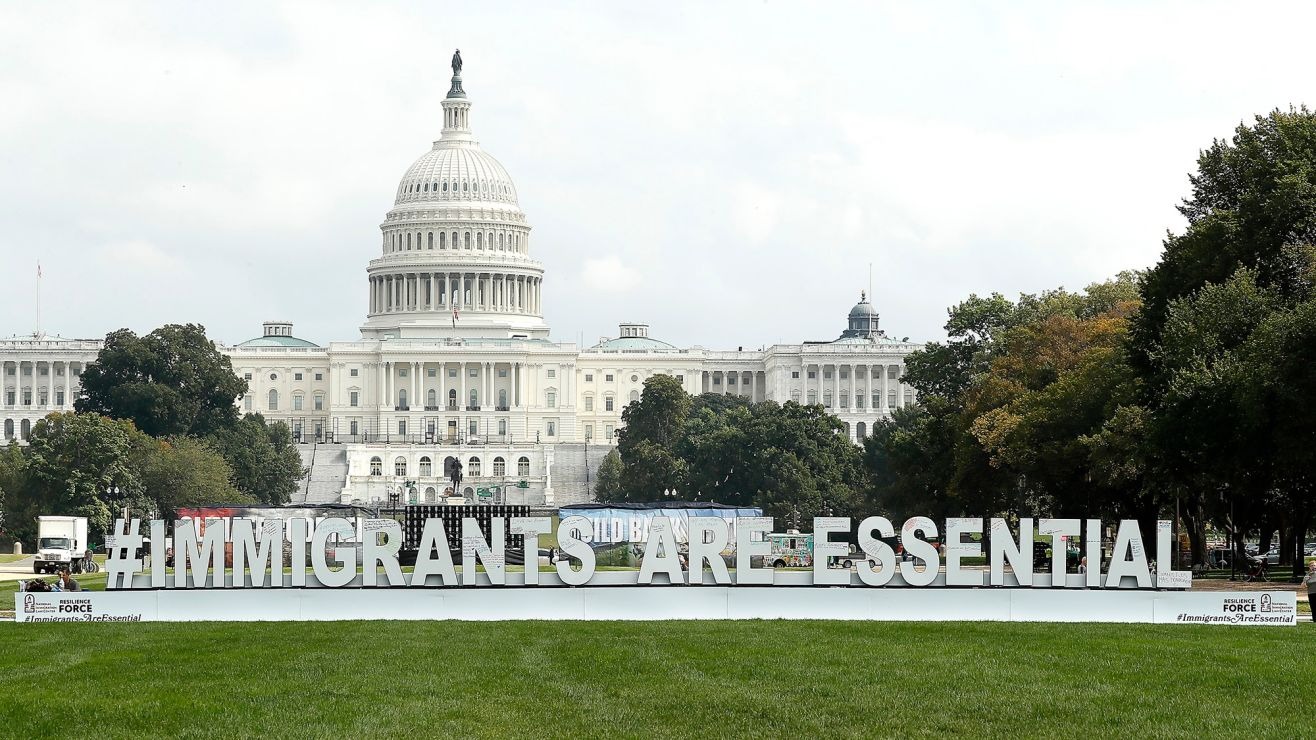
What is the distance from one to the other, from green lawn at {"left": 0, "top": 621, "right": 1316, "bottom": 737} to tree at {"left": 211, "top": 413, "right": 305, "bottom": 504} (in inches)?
4375

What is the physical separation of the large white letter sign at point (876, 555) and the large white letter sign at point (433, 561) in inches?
326

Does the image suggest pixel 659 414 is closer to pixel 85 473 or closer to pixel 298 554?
pixel 85 473

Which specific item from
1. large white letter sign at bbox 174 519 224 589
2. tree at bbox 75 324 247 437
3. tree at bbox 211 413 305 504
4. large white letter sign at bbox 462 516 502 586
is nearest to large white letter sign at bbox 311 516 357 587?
large white letter sign at bbox 174 519 224 589

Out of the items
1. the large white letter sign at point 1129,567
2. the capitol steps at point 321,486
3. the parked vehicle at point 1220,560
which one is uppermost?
the capitol steps at point 321,486

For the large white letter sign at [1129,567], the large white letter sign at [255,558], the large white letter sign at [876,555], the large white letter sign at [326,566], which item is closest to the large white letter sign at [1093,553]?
the large white letter sign at [1129,567]

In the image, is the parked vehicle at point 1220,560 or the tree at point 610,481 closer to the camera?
the parked vehicle at point 1220,560

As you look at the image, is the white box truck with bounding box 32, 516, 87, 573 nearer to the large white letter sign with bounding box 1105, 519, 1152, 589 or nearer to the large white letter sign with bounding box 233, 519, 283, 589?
the large white letter sign with bounding box 233, 519, 283, 589

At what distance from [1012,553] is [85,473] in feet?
253

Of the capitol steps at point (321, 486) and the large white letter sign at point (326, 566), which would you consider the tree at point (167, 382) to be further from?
the large white letter sign at point (326, 566)

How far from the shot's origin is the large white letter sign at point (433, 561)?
149 ft

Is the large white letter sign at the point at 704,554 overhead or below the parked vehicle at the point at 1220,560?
overhead

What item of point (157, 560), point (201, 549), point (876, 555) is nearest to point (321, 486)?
point (157, 560)

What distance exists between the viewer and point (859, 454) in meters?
139

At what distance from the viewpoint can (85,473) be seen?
11306 centimetres
